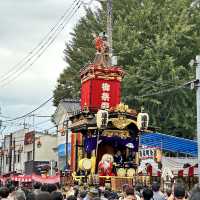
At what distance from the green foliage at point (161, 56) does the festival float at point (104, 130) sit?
4564mm

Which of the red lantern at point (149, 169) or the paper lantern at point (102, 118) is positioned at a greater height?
the paper lantern at point (102, 118)

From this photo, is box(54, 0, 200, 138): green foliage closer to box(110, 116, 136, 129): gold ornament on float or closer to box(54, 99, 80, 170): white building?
box(110, 116, 136, 129): gold ornament on float

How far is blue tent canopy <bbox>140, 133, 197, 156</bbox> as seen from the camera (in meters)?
23.3

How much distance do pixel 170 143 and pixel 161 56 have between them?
236 inches

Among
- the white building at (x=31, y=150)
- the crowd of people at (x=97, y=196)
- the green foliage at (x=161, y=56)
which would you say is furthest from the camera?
the white building at (x=31, y=150)

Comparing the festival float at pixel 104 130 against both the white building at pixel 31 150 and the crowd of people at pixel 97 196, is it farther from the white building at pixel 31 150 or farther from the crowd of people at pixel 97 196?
the white building at pixel 31 150

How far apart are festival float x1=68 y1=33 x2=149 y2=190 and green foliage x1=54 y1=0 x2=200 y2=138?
4.56 m

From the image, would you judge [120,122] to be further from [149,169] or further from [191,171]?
[191,171]

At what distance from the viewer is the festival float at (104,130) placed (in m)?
19.7

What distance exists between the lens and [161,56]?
2731 cm

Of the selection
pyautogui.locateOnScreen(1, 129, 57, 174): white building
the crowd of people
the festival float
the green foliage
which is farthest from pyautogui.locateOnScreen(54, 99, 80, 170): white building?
the crowd of people

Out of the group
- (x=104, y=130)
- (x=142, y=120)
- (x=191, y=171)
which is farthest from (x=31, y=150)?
(x=142, y=120)

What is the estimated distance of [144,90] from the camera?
27656 millimetres

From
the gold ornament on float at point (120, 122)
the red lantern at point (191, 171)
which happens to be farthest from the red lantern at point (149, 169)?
the gold ornament on float at point (120, 122)
